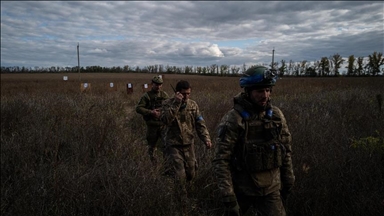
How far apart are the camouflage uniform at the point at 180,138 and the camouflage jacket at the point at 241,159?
1.45 m

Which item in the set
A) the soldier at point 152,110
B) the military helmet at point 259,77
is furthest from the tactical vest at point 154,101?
the military helmet at point 259,77

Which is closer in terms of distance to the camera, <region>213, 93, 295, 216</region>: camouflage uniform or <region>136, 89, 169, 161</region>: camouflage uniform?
<region>213, 93, 295, 216</region>: camouflage uniform

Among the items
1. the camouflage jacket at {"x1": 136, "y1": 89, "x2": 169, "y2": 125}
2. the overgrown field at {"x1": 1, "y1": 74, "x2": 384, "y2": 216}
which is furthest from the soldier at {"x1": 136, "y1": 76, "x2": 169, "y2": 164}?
the overgrown field at {"x1": 1, "y1": 74, "x2": 384, "y2": 216}

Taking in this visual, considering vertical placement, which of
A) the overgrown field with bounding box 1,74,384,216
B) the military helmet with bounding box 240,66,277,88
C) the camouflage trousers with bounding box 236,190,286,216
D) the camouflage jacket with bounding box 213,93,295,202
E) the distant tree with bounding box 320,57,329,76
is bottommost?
the overgrown field with bounding box 1,74,384,216

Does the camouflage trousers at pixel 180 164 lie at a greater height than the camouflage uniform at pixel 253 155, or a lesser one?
lesser

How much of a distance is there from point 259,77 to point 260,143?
1.79 feet

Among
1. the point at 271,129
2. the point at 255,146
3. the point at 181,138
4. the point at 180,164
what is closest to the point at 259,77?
the point at 271,129

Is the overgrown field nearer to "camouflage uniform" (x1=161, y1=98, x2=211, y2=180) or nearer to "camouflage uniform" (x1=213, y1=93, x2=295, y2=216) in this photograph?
"camouflage uniform" (x1=161, y1=98, x2=211, y2=180)

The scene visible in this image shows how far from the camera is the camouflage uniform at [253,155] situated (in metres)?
2.21

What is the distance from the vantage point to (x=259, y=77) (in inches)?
86.3

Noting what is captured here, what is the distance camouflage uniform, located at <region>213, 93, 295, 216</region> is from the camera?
2.21 meters

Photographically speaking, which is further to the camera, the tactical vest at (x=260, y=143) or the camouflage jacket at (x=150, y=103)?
the camouflage jacket at (x=150, y=103)

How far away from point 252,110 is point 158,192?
4.90ft

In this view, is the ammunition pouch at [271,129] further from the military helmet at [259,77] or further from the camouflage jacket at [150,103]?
the camouflage jacket at [150,103]
